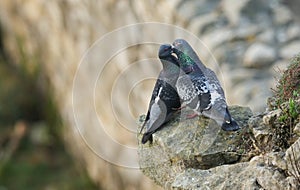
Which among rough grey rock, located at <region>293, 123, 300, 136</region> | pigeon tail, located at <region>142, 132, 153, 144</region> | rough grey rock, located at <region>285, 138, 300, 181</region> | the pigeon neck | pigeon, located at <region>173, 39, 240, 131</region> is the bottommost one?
pigeon tail, located at <region>142, 132, 153, 144</region>

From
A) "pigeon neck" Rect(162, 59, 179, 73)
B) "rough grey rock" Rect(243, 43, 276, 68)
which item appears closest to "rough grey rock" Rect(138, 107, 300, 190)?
"pigeon neck" Rect(162, 59, 179, 73)

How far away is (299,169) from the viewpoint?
350 cm

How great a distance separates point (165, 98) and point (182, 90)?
0.13 meters

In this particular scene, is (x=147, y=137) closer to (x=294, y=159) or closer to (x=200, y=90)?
(x=200, y=90)

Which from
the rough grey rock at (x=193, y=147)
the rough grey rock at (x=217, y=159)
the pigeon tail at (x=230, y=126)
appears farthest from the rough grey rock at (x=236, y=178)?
the pigeon tail at (x=230, y=126)

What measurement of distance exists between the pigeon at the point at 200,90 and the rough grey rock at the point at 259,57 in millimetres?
2697

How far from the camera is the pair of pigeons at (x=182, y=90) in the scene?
4.24 m

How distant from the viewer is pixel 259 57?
23.8 ft

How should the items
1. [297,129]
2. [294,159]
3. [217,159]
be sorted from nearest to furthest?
1. [294,159]
2. [297,129]
3. [217,159]

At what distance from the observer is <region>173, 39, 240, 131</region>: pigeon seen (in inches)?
164

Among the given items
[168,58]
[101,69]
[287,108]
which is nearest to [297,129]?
[287,108]

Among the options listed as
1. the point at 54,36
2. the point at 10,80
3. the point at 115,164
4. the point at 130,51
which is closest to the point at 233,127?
the point at 130,51

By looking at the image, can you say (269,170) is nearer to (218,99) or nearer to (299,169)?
(299,169)

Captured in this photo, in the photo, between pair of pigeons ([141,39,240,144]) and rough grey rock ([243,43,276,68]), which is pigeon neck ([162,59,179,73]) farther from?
rough grey rock ([243,43,276,68])
